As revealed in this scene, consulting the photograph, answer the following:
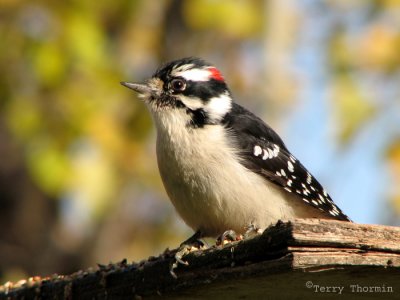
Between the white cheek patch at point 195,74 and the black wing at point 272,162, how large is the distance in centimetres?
27

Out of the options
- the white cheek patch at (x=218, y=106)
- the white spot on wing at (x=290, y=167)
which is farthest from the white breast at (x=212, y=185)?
the white spot on wing at (x=290, y=167)

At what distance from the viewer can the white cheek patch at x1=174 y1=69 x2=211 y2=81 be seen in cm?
579

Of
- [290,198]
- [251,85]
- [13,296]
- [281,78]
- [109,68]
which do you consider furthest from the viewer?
[251,85]

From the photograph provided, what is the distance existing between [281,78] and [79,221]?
4.14 meters

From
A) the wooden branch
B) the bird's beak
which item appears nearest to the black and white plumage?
the bird's beak

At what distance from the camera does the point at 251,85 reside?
10.2 metres

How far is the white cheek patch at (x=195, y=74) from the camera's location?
19.0 ft

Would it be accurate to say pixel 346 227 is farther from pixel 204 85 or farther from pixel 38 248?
pixel 38 248

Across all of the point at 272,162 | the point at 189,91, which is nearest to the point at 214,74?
the point at 189,91

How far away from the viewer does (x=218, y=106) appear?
5.69 meters

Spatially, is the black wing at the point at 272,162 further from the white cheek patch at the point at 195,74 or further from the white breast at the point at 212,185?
the white cheek patch at the point at 195,74

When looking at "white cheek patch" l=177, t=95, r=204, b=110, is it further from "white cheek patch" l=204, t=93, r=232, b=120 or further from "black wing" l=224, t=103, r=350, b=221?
"black wing" l=224, t=103, r=350, b=221

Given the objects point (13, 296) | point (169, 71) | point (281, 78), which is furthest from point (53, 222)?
point (13, 296)

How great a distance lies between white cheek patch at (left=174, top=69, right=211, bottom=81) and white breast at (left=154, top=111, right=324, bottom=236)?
48 cm
